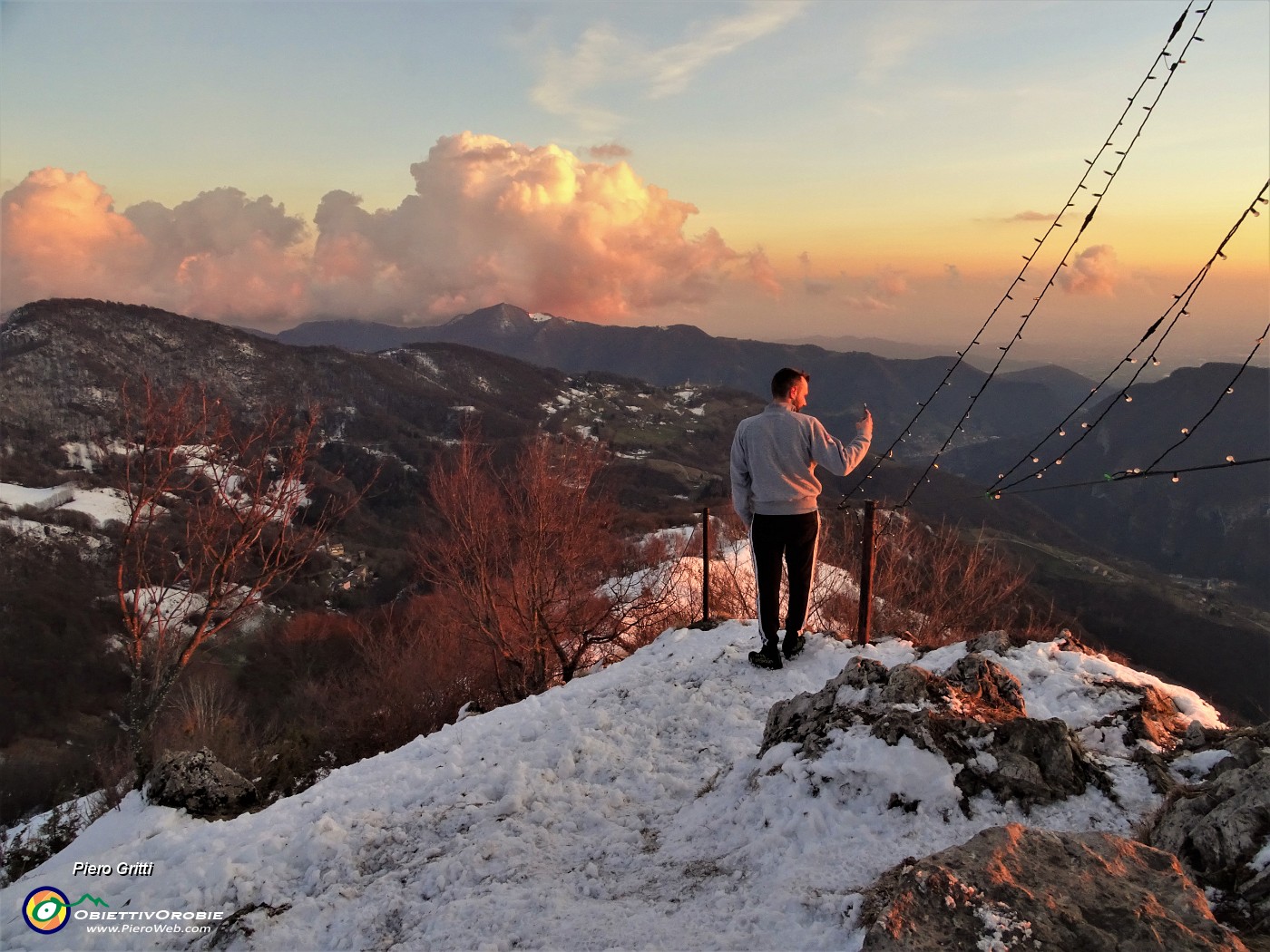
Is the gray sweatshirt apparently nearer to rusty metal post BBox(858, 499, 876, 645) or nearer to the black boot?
rusty metal post BBox(858, 499, 876, 645)

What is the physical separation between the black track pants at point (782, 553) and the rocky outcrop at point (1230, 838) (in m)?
3.30

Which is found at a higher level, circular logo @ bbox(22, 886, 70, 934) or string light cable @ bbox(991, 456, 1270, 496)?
string light cable @ bbox(991, 456, 1270, 496)

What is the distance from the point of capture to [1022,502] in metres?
173

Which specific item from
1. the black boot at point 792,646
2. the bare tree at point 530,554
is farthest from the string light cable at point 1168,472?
the bare tree at point 530,554

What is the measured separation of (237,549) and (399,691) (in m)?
21.3

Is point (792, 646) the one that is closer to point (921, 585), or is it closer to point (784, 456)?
point (784, 456)

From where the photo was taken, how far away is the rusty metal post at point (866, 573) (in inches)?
290

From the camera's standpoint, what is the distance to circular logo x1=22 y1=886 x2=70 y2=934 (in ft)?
13.4

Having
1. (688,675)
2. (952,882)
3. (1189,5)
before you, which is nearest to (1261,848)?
(952,882)

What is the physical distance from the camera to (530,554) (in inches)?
649

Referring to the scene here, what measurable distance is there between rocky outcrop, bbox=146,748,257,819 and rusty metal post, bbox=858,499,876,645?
6.39m

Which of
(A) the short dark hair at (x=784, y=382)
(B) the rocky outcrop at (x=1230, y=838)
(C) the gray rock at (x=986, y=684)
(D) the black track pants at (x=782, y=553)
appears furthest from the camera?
(D) the black track pants at (x=782, y=553)

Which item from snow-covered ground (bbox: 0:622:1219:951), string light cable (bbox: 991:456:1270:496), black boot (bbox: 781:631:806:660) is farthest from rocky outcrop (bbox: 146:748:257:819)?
string light cable (bbox: 991:456:1270:496)

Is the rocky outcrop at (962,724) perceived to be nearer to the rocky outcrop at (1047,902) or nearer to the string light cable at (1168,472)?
the rocky outcrop at (1047,902)
